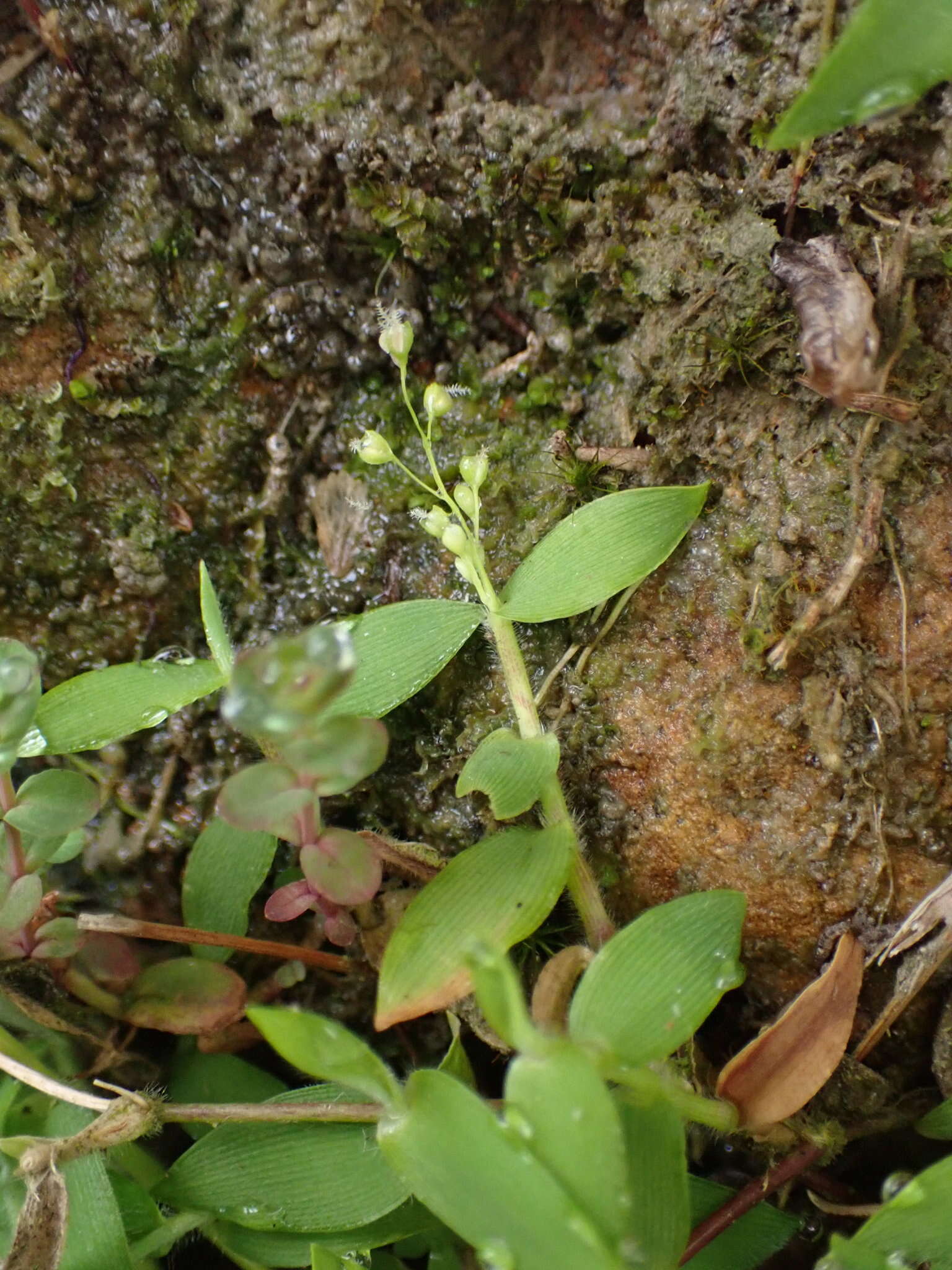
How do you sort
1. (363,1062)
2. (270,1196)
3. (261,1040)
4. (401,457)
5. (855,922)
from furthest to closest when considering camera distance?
(401,457), (261,1040), (855,922), (270,1196), (363,1062)

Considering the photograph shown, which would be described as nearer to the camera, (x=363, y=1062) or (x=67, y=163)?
A: (x=363, y=1062)

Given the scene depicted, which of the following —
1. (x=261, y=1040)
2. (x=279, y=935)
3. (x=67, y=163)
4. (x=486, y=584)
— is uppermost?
(x=67, y=163)

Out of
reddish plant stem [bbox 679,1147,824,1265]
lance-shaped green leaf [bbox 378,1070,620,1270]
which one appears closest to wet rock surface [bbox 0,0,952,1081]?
reddish plant stem [bbox 679,1147,824,1265]

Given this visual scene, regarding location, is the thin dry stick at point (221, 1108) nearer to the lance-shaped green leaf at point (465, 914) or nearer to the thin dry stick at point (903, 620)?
the lance-shaped green leaf at point (465, 914)

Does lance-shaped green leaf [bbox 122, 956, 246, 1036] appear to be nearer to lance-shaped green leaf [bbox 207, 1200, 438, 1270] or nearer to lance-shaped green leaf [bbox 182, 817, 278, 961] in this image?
lance-shaped green leaf [bbox 182, 817, 278, 961]

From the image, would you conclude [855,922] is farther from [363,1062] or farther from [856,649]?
[363,1062]

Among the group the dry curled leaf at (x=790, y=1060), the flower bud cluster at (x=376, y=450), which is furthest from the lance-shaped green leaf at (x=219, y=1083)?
the flower bud cluster at (x=376, y=450)

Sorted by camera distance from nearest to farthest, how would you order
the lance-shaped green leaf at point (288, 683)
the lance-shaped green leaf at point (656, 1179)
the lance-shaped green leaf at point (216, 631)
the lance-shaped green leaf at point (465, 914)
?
the lance-shaped green leaf at point (288, 683)
the lance-shaped green leaf at point (656, 1179)
the lance-shaped green leaf at point (465, 914)
the lance-shaped green leaf at point (216, 631)

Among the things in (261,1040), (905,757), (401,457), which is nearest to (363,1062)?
(261,1040)
